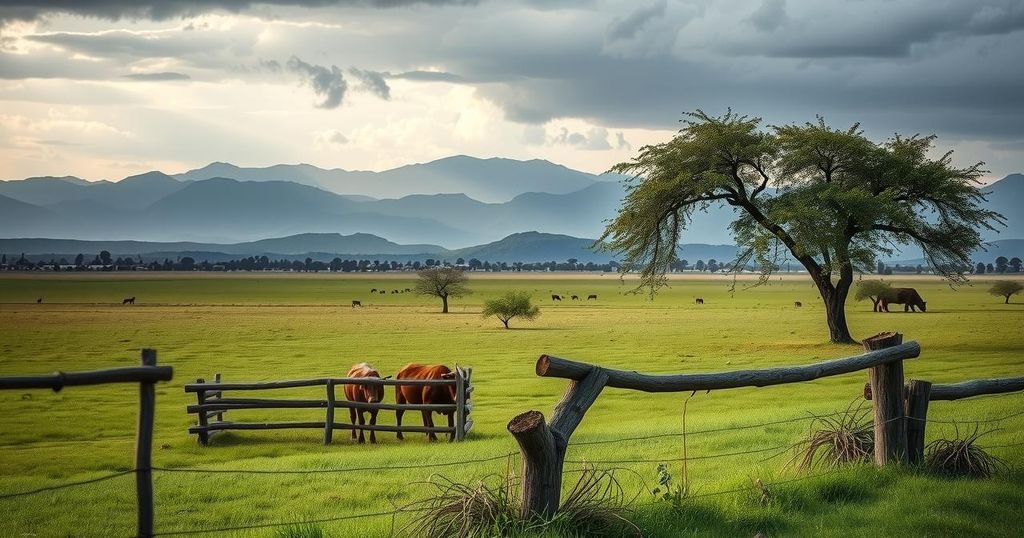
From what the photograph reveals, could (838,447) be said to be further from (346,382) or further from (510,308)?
(510,308)

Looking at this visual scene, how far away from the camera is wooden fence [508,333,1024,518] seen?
7254mm

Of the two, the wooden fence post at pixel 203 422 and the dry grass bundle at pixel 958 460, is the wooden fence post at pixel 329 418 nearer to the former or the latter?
the wooden fence post at pixel 203 422

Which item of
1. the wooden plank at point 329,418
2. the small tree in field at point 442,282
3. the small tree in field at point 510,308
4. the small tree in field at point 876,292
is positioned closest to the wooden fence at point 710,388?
the wooden plank at point 329,418

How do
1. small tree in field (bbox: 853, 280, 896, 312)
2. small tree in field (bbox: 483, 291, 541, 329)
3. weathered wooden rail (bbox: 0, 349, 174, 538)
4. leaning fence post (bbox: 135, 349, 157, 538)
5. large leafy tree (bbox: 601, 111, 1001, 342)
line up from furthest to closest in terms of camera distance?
small tree in field (bbox: 853, 280, 896, 312) → small tree in field (bbox: 483, 291, 541, 329) → large leafy tree (bbox: 601, 111, 1001, 342) → leaning fence post (bbox: 135, 349, 157, 538) → weathered wooden rail (bbox: 0, 349, 174, 538)

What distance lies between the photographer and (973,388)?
37.0 ft

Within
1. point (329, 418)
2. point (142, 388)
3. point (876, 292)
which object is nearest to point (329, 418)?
point (329, 418)

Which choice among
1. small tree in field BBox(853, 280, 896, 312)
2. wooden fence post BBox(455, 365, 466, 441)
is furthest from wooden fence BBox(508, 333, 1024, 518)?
small tree in field BBox(853, 280, 896, 312)

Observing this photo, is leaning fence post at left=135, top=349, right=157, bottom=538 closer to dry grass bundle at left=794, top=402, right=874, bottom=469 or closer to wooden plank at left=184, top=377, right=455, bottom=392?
dry grass bundle at left=794, top=402, right=874, bottom=469

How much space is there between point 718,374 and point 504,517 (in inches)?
105

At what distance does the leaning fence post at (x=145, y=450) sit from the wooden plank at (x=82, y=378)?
0.14 metres

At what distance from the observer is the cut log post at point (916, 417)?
1040 centimetres

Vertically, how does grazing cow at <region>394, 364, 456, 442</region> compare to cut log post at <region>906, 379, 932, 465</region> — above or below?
below

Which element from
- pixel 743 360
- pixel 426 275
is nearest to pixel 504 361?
pixel 743 360

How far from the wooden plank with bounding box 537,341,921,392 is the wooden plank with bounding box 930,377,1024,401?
34.4 inches
